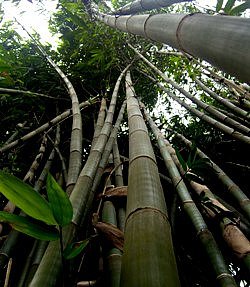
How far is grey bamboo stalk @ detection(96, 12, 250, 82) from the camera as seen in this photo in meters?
0.70

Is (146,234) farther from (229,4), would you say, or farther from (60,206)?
(229,4)

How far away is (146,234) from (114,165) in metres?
1.57

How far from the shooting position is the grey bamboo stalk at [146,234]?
0.66m

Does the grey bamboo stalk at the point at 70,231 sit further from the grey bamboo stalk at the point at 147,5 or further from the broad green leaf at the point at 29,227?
the grey bamboo stalk at the point at 147,5

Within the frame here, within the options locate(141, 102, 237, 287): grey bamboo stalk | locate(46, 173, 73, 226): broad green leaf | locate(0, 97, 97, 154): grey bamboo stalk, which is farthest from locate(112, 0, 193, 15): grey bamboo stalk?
locate(0, 97, 97, 154): grey bamboo stalk

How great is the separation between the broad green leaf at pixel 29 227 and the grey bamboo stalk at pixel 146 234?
220 mm

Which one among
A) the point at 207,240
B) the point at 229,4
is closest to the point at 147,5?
the point at 229,4

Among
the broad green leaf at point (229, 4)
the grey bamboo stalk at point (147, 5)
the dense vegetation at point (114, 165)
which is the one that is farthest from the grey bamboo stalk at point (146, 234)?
the broad green leaf at point (229, 4)

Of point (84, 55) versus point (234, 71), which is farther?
point (84, 55)

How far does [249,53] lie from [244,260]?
906mm

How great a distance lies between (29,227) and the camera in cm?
82

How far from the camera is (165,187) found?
280 centimetres

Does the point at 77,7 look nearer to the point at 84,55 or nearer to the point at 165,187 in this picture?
the point at 84,55

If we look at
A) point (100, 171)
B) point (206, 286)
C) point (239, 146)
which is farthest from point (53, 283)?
point (239, 146)
